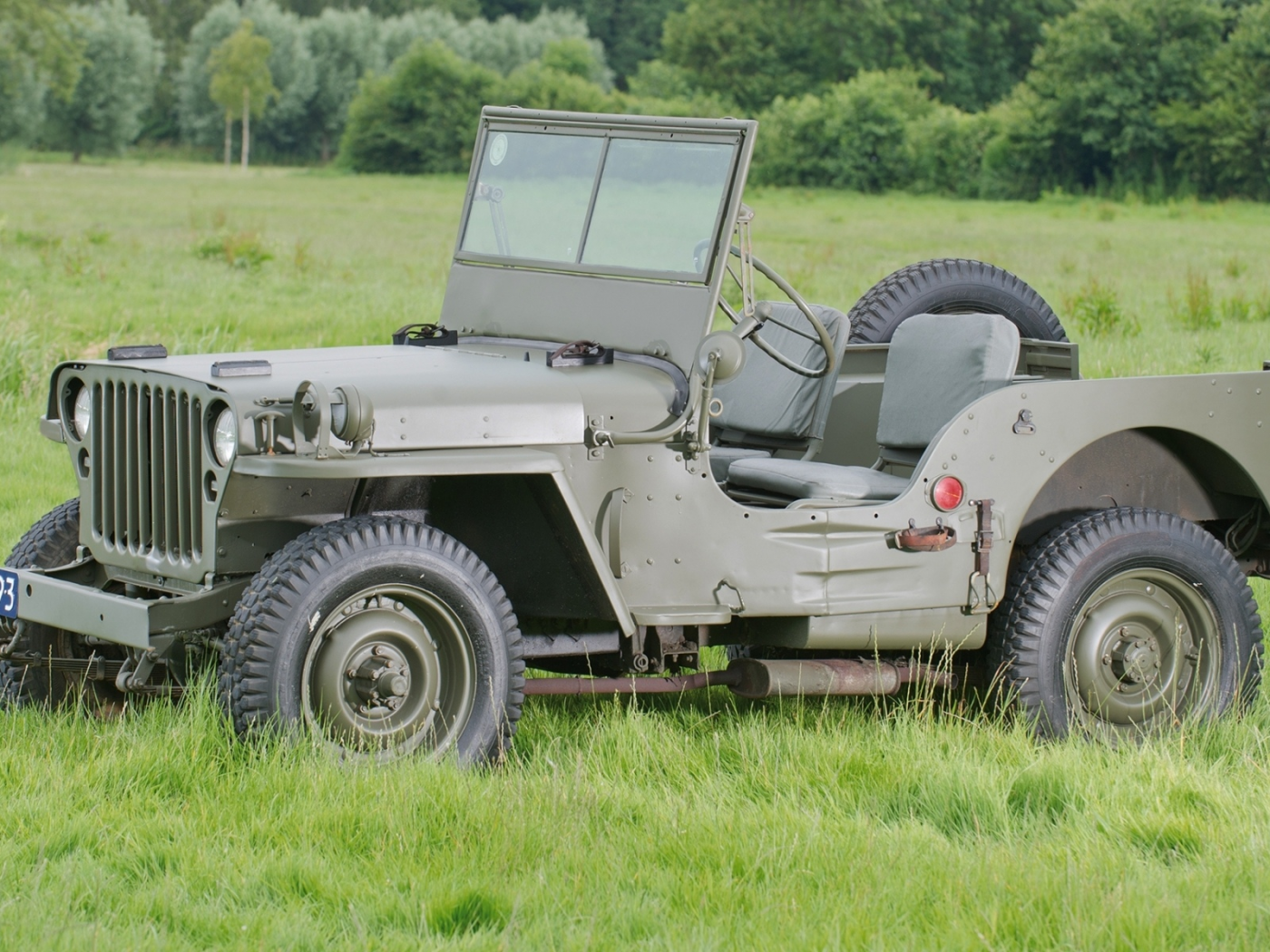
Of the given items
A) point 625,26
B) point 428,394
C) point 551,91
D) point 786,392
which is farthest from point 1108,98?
point 625,26

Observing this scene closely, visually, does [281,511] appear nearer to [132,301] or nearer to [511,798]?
[511,798]

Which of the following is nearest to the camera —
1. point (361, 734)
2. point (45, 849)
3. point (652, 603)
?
point (45, 849)

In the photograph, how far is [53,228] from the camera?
26516 millimetres

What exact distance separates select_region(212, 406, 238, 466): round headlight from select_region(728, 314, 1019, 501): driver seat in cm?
174

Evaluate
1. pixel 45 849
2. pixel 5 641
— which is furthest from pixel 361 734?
pixel 5 641

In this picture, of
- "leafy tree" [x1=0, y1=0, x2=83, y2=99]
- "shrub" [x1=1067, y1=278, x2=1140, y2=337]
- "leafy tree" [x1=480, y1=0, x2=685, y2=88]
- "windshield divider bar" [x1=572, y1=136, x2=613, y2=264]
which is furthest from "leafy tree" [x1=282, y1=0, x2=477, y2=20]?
"windshield divider bar" [x1=572, y1=136, x2=613, y2=264]

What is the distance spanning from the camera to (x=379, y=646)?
4449 mm

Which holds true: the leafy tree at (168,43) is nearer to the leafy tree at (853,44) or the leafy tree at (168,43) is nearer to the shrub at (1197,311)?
the leafy tree at (853,44)

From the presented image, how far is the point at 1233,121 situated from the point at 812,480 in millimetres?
47365

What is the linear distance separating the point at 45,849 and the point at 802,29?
76849 mm

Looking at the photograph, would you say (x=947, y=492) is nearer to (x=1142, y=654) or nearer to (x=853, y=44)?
(x=1142, y=654)

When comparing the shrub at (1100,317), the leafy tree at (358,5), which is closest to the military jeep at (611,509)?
the shrub at (1100,317)

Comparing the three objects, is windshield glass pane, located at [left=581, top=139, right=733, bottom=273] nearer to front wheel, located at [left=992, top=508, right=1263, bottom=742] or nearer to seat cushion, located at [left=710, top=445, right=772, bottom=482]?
seat cushion, located at [left=710, top=445, right=772, bottom=482]

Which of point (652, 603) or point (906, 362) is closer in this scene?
point (652, 603)
